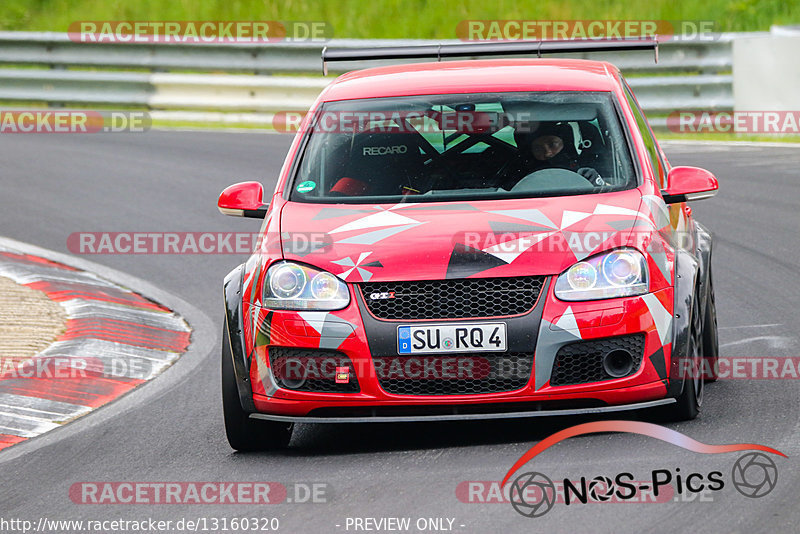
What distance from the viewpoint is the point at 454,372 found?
5719 millimetres

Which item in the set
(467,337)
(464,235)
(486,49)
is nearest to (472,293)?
(467,337)

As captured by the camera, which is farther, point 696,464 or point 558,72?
point 558,72

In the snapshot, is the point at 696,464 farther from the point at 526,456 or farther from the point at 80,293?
the point at 80,293

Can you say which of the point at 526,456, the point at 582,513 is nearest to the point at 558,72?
the point at 526,456

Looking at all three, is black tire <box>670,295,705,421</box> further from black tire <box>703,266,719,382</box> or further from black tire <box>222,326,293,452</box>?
black tire <box>222,326,293,452</box>

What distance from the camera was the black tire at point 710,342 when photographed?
696 centimetres

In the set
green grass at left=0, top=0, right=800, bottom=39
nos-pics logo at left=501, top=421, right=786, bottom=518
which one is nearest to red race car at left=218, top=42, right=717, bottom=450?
nos-pics logo at left=501, top=421, right=786, bottom=518

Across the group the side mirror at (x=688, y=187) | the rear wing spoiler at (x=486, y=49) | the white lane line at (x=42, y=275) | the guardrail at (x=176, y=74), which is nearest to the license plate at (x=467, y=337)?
the side mirror at (x=688, y=187)

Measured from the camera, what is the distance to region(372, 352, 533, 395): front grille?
5695mm

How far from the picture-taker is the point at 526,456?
5637 mm

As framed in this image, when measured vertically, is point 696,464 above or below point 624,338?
below

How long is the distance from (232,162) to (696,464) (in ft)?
36.3

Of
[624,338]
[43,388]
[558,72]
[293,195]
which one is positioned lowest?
[43,388]

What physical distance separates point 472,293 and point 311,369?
78 centimetres
